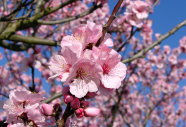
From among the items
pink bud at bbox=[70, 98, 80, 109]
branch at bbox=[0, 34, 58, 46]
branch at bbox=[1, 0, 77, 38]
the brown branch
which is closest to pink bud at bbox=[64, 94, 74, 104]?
pink bud at bbox=[70, 98, 80, 109]

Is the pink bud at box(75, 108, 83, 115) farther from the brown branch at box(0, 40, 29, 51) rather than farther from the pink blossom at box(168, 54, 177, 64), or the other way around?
the pink blossom at box(168, 54, 177, 64)

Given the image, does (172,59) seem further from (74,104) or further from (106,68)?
(74,104)

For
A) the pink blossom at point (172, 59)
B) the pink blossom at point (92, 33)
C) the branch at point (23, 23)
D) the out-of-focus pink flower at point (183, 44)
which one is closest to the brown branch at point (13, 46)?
the branch at point (23, 23)

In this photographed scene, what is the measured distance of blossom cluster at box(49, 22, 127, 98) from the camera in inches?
34.9

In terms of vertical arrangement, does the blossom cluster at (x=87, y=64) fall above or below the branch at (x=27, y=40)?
below

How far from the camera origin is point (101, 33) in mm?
938

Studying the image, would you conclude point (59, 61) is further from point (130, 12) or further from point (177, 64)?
point (177, 64)

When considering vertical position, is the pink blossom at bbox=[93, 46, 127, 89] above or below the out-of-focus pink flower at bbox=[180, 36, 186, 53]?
below

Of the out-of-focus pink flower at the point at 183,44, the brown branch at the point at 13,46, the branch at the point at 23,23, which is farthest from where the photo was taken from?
the out-of-focus pink flower at the point at 183,44

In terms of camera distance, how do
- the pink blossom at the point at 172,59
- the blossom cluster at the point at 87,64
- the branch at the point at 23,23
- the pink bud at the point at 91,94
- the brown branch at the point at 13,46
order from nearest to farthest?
the blossom cluster at the point at 87,64
the pink bud at the point at 91,94
the branch at the point at 23,23
the brown branch at the point at 13,46
the pink blossom at the point at 172,59

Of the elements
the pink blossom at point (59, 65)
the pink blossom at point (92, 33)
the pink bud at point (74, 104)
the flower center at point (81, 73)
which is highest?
the pink blossom at point (92, 33)

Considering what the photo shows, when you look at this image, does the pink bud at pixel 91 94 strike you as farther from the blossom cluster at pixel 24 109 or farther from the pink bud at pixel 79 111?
the blossom cluster at pixel 24 109

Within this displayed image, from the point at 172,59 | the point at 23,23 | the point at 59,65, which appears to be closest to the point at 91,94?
the point at 59,65

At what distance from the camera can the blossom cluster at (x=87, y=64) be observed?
885 mm
